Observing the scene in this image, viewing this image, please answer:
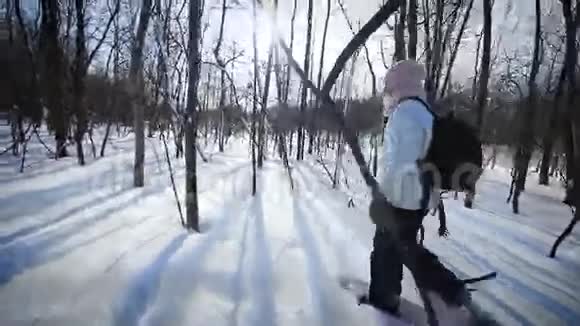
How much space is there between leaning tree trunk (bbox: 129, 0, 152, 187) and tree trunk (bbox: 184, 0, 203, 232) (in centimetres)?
277

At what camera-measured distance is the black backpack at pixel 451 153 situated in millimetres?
2055

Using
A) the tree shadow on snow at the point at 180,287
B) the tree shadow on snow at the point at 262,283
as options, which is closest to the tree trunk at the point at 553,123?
the tree shadow on snow at the point at 262,283

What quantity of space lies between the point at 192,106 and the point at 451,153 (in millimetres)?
2936

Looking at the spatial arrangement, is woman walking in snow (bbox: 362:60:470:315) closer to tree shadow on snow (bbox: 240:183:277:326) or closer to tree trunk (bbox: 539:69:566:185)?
tree shadow on snow (bbox: 240:183:277:326)

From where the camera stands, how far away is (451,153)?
6.73 ft

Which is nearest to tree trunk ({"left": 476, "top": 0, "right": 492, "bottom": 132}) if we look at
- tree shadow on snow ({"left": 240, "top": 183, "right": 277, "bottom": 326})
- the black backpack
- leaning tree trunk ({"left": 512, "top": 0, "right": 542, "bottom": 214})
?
leaning tree trunk ({"left": 512, "top": 0, "right": 542, "bottom": 214})

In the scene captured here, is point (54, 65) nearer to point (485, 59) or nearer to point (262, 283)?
point (262, 283)

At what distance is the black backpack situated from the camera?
2.05 m

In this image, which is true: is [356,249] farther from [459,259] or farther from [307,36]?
[307,36]

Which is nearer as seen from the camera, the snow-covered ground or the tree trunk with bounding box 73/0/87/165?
the snow-covered ground

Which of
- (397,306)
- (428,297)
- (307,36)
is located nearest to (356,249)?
(397,306)

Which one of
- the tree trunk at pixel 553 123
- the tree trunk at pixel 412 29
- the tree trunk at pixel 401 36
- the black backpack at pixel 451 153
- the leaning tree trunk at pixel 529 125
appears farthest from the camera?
the tree trunk at pixel 553 123

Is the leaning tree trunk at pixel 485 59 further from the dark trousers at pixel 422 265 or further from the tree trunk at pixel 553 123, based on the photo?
the dark trousers at pixel 422 265

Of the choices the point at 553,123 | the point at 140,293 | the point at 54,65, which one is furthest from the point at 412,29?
the point at 54,65
